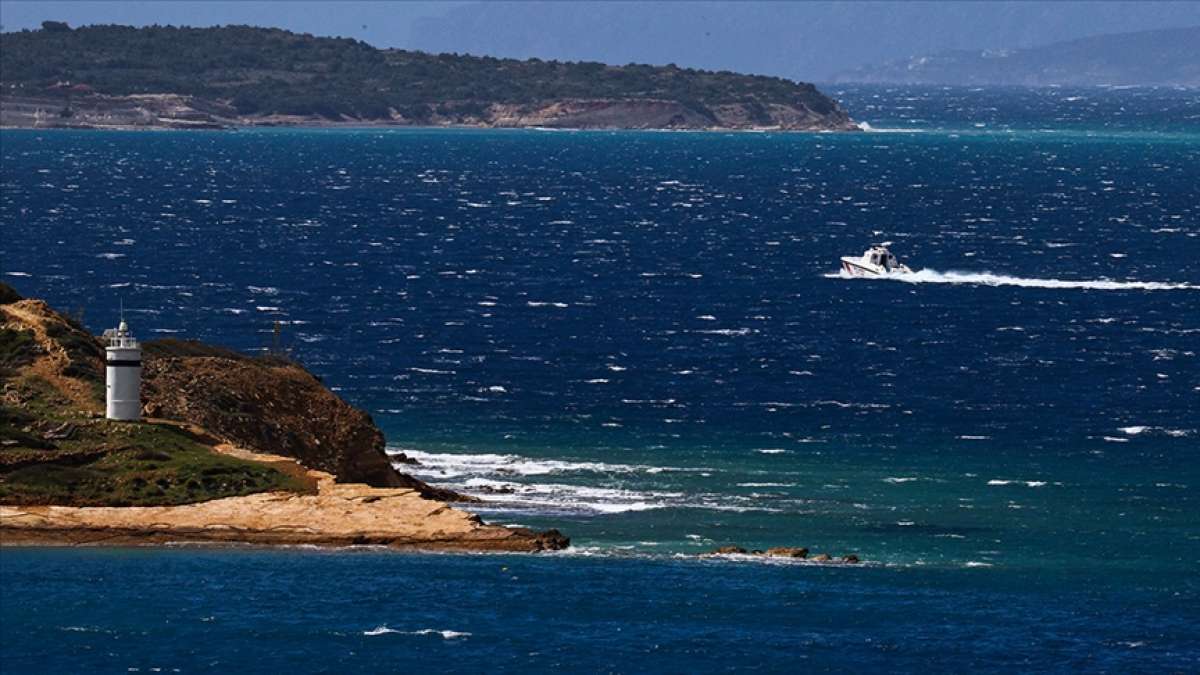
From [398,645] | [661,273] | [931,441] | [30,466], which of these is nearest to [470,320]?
[661,273]

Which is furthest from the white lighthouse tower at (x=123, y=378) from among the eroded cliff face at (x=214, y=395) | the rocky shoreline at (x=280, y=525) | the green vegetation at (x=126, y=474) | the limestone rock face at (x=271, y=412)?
the rocky shoreline at (x=280, y=525)

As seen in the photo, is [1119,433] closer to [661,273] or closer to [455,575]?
[455,575]

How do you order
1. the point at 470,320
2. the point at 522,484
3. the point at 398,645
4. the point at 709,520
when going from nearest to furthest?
the point at 398,645 → the point at 709,520 → the point at 522,484 → the point at 470,320

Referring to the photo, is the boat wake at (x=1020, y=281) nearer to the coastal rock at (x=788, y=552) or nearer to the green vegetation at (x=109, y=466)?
the coastal rock at (x=788, y=552)

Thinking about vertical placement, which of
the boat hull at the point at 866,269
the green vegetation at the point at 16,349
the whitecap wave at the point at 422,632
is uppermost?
the green vegetation at the point at 16,349

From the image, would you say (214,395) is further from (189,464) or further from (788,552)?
(788,552)

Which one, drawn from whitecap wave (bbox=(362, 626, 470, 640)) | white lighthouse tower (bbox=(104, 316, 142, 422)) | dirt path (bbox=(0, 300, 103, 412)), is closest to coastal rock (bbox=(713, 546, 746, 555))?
whitecap wave (bbox=(362, 626, 470, 640))

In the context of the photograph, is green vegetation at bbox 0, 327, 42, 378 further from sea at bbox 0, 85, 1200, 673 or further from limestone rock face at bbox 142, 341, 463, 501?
sea at bbox 0, 85, 1200, 673
